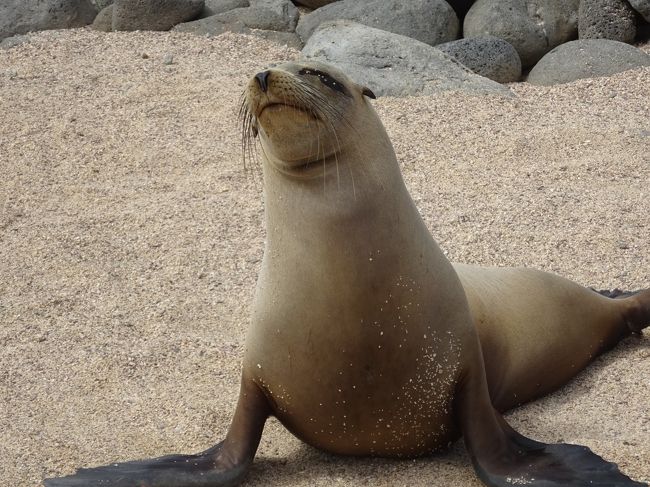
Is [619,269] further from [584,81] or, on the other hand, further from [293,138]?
[584,81]

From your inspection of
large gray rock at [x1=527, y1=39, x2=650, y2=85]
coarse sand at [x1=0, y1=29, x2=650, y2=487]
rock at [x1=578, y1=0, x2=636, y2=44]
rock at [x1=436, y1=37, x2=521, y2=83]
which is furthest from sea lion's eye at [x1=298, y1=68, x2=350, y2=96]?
rock at [x1=578, y1=0, x2=636, y2=44]

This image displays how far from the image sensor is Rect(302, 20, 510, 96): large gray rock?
7.81 metres

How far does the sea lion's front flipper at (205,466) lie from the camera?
308cm

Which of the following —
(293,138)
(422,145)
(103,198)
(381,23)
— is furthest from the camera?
(381,23)

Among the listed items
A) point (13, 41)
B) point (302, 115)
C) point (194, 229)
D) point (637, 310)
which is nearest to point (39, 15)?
point (13, 41)

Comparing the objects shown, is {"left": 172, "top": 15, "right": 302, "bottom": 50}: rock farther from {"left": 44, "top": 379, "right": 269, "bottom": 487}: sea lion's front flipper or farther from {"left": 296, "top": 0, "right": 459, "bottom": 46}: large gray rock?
{"left": 44, "top": 379, "right": 269, "bottom": 487}: sea lion's front flipper

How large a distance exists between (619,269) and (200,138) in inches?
132

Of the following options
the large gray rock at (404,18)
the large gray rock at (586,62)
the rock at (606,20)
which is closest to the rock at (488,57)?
the large gray rock at (586,62)

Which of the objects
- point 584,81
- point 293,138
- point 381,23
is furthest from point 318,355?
point 381,23

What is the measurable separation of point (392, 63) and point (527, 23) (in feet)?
8.56

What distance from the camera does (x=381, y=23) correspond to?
9.82 meters

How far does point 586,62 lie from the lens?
8.61 meters

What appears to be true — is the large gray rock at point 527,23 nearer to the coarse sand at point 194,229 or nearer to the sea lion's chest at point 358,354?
the coarse sand at point 194,229

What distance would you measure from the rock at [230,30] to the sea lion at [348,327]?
656cm
